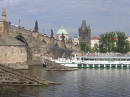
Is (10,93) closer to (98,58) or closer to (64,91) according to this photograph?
(64,91)

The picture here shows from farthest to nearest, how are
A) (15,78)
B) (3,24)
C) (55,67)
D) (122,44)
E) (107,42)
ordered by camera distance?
1. (107,42)
2. (122,44)
3. (3,24)
4. (55,67)
5. (15,78)

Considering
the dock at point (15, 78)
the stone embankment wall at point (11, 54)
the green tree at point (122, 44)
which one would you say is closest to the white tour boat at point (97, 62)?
the stone embankment wall at point (11, 54)

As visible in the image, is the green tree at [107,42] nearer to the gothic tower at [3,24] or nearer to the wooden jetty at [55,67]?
the wooden jetty at [55,67]

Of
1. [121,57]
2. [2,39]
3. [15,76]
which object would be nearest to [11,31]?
[2,39]

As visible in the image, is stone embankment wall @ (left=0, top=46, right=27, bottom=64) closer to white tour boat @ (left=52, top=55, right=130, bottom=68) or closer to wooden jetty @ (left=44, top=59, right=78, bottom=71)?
wooden jetty @ (left=44, top=59, right=78, bottom=71)

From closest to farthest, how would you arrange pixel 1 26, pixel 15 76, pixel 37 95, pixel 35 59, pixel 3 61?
pixel 37 95 → pixel 15 76 → pixel 3 61 → pixel 1 26 → pixel 35 59

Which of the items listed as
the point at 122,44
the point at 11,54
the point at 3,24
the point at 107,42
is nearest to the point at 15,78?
the point at 11,54

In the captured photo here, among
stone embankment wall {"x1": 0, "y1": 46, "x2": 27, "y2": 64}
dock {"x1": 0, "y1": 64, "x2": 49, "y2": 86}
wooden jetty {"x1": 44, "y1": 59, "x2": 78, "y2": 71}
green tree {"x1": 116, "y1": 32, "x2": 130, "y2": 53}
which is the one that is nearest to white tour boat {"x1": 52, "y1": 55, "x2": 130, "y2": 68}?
wooden jetty {"x1": 44, "y1": 59, "x2": 78, "y2": 71}

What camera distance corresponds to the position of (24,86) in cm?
3497

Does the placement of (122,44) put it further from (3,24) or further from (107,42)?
(3,24)

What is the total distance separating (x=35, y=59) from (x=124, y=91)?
57063mm

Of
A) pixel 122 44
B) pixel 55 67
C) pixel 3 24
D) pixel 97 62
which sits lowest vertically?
pixel 55 67

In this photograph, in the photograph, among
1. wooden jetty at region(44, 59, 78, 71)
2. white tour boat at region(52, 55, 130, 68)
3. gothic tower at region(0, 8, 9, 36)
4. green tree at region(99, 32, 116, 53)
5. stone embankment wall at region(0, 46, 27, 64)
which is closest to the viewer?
stone embankment wall at region(0, 46, 27, 64)

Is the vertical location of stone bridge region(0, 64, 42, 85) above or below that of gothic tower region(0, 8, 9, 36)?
below
